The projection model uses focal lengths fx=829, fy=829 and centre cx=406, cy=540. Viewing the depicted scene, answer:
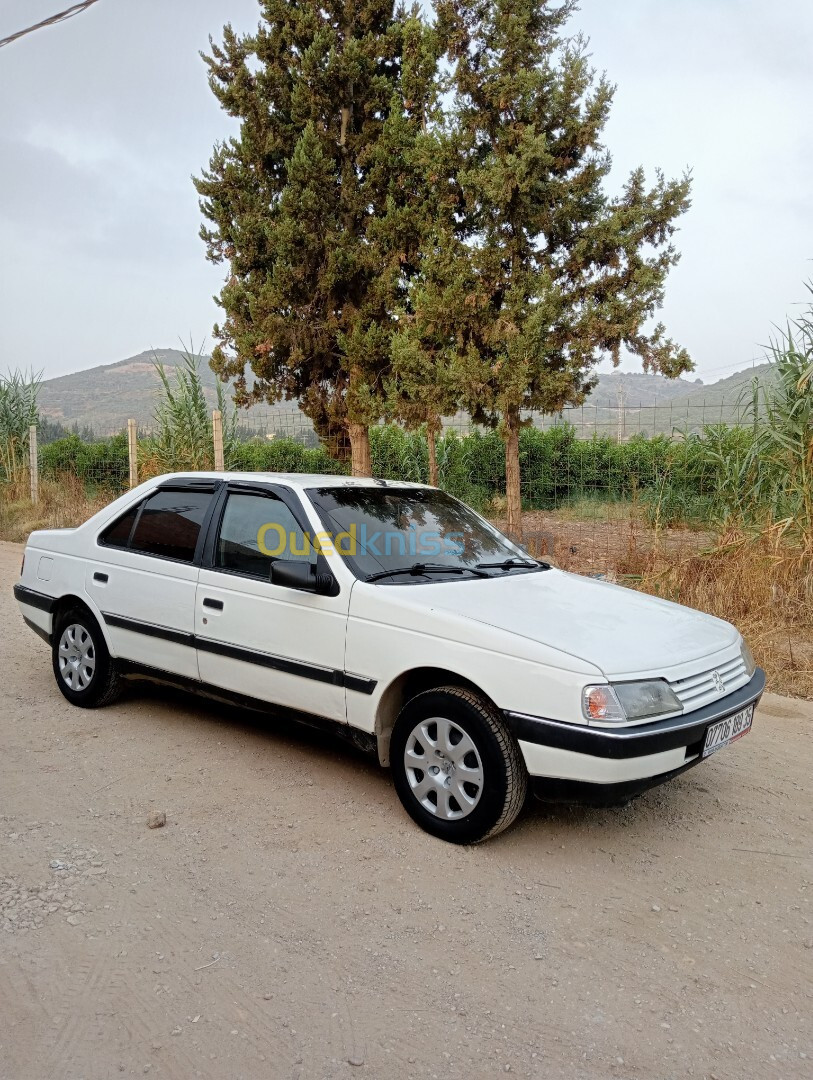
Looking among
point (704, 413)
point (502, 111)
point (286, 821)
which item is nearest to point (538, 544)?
point (704, 413)

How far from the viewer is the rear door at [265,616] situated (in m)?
4.00

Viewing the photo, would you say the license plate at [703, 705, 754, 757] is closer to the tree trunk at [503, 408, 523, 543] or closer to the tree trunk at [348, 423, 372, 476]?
the tree trunk at [503, 408, 523, 543]

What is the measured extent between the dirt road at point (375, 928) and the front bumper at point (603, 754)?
39 centimetres

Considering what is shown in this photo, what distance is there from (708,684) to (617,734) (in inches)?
26.9

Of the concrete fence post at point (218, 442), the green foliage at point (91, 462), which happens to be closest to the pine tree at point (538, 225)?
the concrete fence post at point (218, 442)

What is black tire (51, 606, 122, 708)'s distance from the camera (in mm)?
5195

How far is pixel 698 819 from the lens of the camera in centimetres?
390

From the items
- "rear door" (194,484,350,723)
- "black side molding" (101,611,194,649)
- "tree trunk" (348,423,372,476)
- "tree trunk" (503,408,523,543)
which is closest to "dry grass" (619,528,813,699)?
"tree trunk" (503,408,523,543)

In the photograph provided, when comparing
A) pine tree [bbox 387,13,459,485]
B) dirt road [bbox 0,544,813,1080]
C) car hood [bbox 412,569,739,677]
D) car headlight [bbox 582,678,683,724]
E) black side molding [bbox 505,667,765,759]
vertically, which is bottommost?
dirt road [bbox 0,544,813,1080]

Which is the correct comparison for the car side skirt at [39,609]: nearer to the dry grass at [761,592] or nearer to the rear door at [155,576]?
the rear door at [155,576]

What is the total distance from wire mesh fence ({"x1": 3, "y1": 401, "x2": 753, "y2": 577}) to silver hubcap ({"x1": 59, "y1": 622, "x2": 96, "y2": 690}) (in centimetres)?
549

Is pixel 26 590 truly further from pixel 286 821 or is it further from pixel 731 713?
pixel 731 713

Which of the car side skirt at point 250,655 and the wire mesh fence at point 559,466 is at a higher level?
the wire mesh fence at point 559,466

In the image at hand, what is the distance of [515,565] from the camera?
4.70m
